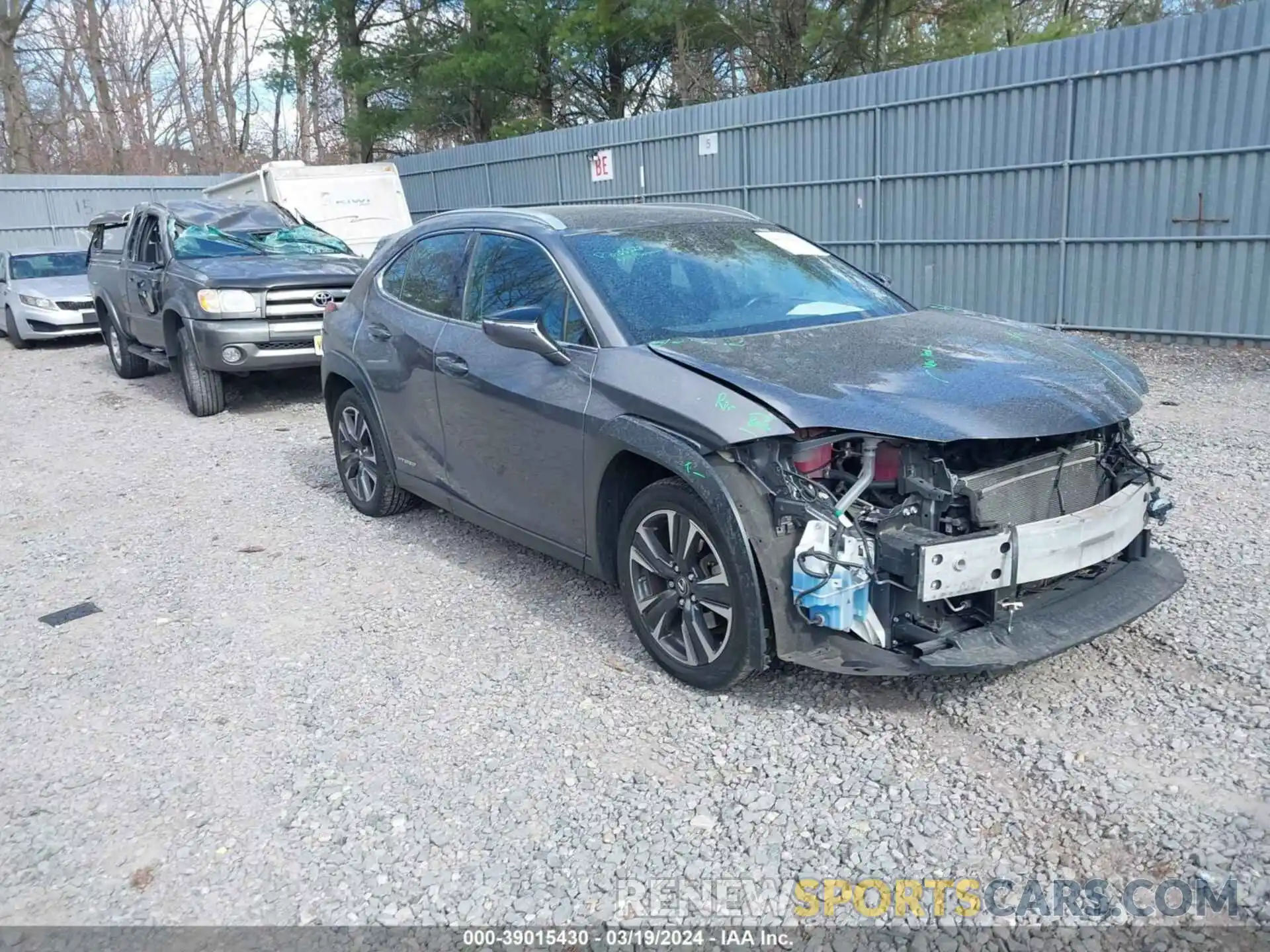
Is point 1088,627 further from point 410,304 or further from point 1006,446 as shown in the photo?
point 410,304

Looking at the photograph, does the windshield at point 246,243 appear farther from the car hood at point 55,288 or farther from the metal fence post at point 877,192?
the metal fence post at point 877,192

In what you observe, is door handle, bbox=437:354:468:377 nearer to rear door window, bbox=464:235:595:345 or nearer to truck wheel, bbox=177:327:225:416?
rear door window, bbox=464:235:595:345

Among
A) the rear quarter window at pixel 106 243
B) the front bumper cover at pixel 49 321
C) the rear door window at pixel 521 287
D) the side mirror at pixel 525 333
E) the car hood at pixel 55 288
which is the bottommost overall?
the front bumper cover at pixel 49 321

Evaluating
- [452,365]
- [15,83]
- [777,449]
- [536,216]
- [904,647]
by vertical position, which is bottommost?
[904,647]

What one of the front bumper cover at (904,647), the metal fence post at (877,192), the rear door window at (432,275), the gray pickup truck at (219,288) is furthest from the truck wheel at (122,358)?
the front bumper cover at (904,647)

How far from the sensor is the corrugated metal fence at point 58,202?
22.5 meters

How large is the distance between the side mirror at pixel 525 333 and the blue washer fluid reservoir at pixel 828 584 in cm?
140

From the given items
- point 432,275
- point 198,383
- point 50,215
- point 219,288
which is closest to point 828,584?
point 432,275

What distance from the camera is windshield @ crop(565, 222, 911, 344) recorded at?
4.20 meters

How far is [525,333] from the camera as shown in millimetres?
4109

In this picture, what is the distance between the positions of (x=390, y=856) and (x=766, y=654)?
1.38m

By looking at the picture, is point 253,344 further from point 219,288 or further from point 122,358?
point 122,358

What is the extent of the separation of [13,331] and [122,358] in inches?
197

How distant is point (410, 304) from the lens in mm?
5395
